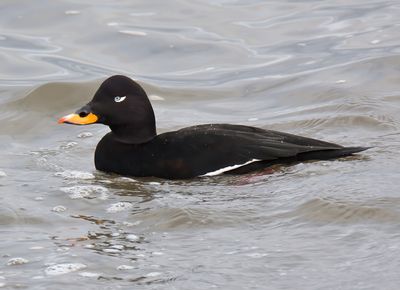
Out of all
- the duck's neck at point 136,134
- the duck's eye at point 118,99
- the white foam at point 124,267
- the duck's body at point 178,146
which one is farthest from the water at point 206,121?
the duck's eye at point 118,99

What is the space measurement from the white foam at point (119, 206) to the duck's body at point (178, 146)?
29.4 inches

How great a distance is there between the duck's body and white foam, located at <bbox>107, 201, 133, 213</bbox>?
75 cm

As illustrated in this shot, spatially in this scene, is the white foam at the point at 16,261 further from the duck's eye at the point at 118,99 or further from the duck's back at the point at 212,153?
the duck's eye at the point at 118,99

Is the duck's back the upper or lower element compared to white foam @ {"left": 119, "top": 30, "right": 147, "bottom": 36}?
lower

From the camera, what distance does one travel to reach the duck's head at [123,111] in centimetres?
895

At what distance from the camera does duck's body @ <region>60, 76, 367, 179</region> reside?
8.50 meters

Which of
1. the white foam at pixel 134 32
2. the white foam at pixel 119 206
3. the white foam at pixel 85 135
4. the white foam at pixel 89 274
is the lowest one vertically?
the white foam at pixel 89 274

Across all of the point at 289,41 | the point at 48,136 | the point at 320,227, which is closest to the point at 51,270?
the point at 320,227

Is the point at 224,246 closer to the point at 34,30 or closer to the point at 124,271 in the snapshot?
the point at 124,271

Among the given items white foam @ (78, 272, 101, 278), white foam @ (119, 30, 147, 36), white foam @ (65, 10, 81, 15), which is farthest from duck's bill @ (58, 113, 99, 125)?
white foam @ (65, 10, 81, 15)

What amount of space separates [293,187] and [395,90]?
3917 millimetres

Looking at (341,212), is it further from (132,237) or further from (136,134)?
(136,134)

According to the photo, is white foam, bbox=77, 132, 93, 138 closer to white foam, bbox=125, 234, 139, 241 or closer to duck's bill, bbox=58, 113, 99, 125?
duck's bill, bbox=58, 113, 99, 125

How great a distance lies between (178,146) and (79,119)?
0.91 m
